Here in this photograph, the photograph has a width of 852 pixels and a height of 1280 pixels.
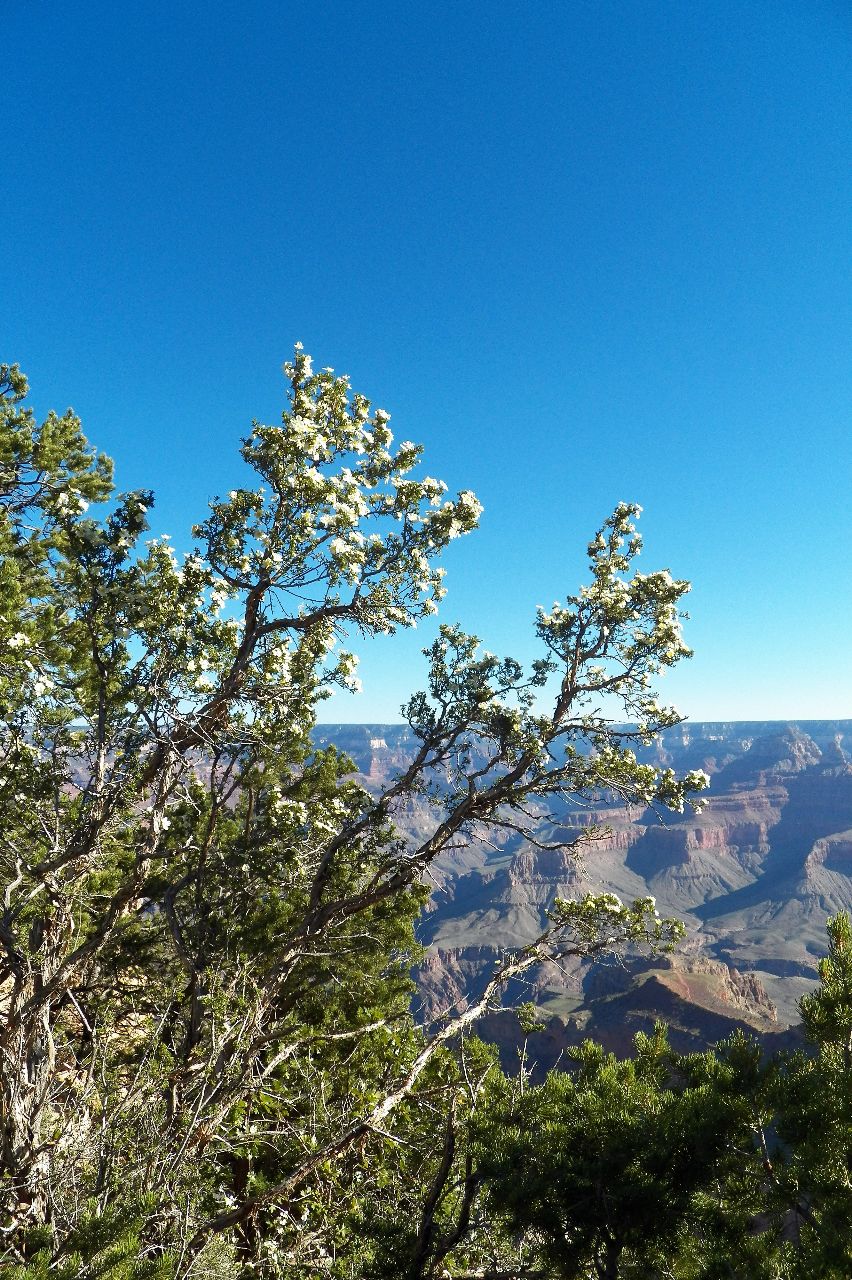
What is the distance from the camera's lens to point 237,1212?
25.4 feet

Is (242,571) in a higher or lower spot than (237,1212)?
higher

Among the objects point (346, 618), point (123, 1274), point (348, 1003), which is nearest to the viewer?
point (123, 1274)

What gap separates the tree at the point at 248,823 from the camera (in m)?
7.70

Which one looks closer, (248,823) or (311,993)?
(248,823)

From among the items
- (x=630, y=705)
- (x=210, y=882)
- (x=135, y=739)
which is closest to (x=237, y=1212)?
(x=210, y=882)

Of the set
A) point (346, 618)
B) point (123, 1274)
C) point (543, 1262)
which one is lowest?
point (543, 1262)

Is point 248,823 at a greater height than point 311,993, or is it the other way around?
point 248,823

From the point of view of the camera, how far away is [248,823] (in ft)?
36.0

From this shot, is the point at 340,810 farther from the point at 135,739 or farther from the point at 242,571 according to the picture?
the point at 242,571

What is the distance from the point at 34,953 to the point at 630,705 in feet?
31.8

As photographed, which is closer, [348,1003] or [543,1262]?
[543,1262]

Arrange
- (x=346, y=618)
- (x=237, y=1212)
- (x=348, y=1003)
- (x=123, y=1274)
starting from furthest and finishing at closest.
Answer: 1. (x=348, y=1003)
2. (x=346, y=618)
3. (x=237, y=1212)
4. (x=123, y=1274)

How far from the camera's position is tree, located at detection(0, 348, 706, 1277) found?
25.2 ft

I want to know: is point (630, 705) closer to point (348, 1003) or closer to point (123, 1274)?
point (123, 1274)
